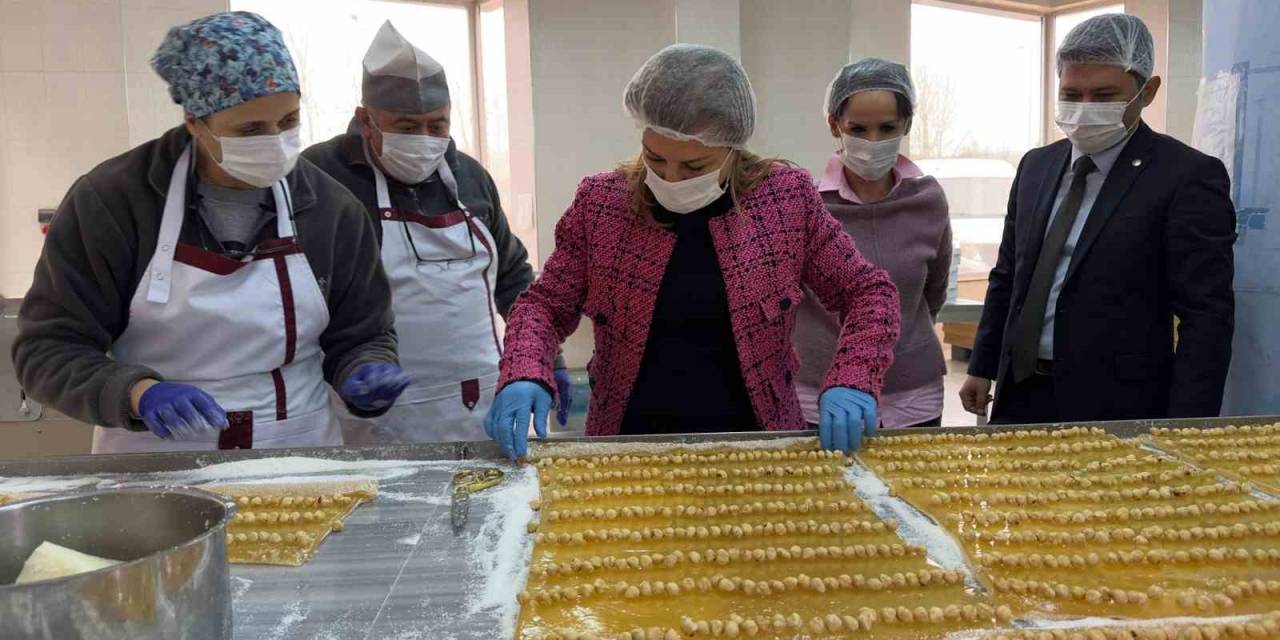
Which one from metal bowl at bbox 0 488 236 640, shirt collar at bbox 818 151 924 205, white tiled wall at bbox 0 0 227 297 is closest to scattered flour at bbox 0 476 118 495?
metal bowl at bbox 0 488 236 640

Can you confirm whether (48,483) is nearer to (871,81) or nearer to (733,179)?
(733,179)

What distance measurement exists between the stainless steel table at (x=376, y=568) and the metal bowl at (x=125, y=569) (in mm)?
210

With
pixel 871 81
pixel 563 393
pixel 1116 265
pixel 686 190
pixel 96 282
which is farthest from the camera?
pixel 871 81

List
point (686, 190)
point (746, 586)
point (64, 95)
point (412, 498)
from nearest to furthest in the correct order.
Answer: point (746, 586) < point (412, 498) < point (686, 190) < point (64, 95)

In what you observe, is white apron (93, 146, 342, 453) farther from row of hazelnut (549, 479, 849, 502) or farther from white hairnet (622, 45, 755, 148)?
white hairnet (622, 45, 755, 148)

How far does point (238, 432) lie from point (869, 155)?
1.73 m

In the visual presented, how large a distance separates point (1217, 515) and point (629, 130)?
4021mm

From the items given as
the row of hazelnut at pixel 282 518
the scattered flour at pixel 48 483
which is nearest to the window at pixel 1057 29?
the row of hazelnut at pixel 282 518

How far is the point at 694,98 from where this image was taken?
1.73 meters

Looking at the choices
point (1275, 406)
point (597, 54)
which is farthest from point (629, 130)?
point (1275, 406)

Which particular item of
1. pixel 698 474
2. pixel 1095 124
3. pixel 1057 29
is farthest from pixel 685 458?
pixel 1057 29

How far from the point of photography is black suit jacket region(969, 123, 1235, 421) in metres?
2.00

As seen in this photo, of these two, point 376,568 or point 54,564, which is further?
point 376,568

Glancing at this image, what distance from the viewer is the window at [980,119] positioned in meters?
7.11
